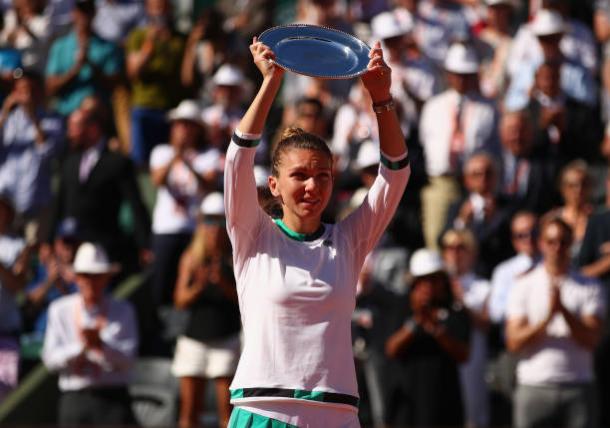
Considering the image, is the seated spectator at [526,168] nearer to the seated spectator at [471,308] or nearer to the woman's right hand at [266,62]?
the seated spectator at [471,308]

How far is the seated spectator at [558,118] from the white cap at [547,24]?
315mm

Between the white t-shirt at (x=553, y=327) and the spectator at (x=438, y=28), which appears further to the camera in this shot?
the spectator at (x=438, y=28)

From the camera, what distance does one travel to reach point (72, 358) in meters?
9.34

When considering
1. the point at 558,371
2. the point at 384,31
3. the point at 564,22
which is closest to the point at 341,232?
the point at 558,371

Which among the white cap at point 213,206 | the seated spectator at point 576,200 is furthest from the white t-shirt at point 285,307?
the seated spectator at point 576,200

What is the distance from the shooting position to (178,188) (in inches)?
448

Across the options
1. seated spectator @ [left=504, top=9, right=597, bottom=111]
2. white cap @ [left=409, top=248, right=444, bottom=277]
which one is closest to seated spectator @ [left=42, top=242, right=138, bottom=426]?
white cap @ [left=409, top=248, right=444, bottom=277]

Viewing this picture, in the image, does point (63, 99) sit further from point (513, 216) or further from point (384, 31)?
point (513, 216)

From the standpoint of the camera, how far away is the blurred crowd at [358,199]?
932cm

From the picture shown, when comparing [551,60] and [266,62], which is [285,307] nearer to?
[266,62]

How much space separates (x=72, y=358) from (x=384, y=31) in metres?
4.27

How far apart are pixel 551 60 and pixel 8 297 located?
15.8 feet

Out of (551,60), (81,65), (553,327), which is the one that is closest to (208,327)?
(553,327)

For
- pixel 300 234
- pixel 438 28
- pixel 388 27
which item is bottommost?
pixel 300 234
